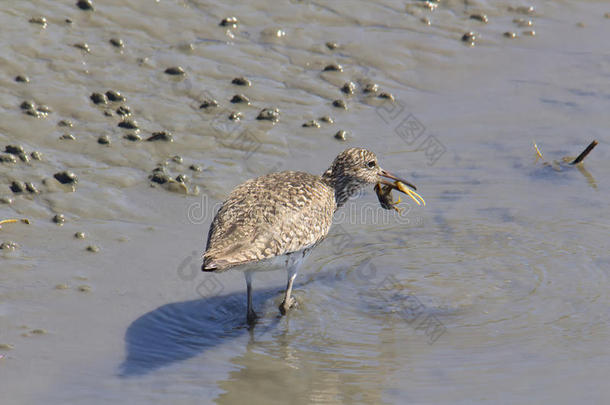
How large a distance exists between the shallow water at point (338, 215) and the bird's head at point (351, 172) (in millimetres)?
546

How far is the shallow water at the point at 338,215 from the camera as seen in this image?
6.98m

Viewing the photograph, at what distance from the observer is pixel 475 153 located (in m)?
10.6

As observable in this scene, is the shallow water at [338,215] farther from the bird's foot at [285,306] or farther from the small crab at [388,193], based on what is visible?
the small crab at [388,193]

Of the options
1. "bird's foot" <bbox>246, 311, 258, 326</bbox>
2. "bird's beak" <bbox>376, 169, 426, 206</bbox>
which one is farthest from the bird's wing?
"bird's beak" <bbox>376, 169, 426, 206</bbox>

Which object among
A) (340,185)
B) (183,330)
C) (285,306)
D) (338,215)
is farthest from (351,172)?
(183,330)

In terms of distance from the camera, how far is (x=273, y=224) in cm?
761

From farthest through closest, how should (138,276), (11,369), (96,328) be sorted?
1. (138,276)
2. (96,328)
3. (11,369)

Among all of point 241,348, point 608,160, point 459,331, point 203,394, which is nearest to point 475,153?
point 608,160

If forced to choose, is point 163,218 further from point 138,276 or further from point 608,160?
point 608,160

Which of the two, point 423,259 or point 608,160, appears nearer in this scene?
point 423,259

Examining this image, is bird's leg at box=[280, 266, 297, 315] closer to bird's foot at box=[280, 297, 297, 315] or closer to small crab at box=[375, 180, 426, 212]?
bird's foot at box=[280, 297, 297, 315]

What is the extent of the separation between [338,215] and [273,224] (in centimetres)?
212

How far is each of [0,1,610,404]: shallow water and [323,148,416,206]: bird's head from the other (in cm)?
55

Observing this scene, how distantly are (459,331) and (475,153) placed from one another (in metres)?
3.53
